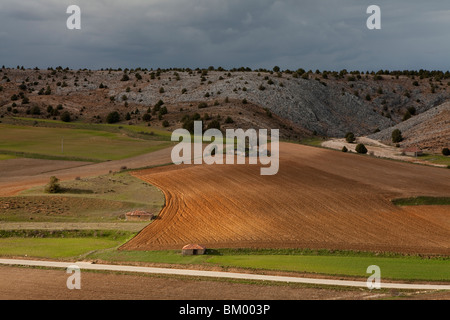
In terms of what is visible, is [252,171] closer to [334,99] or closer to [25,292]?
[25,292]

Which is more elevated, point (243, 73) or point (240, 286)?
point (243, 73)

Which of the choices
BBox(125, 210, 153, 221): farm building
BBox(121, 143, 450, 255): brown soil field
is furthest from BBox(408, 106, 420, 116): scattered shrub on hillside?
BBox(125, 210, 153, 221): farm building

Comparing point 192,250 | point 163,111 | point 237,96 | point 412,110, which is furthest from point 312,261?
point 412,110

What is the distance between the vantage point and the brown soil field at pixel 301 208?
42.7 m

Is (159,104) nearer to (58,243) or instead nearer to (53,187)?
(53,187)

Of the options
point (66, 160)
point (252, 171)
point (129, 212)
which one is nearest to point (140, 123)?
point (66, 160)

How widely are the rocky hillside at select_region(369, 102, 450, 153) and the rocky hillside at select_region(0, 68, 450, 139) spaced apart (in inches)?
807

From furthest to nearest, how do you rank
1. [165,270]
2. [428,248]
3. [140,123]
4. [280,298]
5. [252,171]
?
1. [140,123]
2. [252,171]
3. [428,248]
4. [165,270]
5. [280,298]

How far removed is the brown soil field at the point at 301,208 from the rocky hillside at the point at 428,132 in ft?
82.1

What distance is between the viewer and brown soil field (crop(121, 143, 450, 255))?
4272 centimetres

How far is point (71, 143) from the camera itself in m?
93.8

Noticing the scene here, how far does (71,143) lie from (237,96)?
5451 cm

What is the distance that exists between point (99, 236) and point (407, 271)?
80.9 feet

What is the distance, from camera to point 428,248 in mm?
41312
